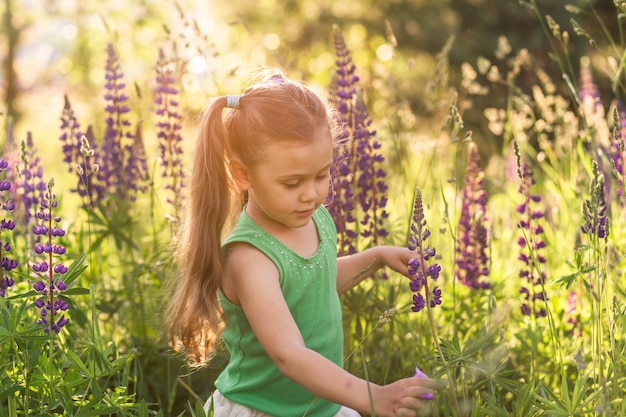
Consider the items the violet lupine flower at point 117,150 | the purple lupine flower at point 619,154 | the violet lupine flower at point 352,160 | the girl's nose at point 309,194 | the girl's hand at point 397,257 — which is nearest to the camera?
the purple lupine flower at point 619,154

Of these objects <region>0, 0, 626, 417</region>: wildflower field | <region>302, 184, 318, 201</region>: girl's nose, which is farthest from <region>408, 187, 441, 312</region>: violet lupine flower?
<region>302, 184, 318, 201</region>: girl's nose

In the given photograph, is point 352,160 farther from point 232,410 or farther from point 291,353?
point 291,353

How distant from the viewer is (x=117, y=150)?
147 inches

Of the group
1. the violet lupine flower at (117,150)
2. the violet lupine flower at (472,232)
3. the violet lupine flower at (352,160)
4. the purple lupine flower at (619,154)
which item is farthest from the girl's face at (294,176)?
the violet lupine flower at (117,150)

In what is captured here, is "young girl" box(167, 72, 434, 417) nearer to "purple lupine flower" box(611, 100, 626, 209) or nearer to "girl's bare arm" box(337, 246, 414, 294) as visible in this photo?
"girl's bare arm" box(337, 246, 414, 294)

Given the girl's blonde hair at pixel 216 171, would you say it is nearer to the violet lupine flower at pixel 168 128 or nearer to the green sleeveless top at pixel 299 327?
the green sleeveless top at pixel 299 327

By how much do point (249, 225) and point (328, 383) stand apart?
22.2 inches

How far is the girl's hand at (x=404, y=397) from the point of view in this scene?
180cm

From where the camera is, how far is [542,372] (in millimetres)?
2945

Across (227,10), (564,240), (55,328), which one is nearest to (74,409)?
(55,328)

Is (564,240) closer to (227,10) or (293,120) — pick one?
(293,120)

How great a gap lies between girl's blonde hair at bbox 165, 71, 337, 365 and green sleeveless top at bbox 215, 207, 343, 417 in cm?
7

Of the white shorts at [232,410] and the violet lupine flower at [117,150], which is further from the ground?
the violet lupine flower at [117,150]

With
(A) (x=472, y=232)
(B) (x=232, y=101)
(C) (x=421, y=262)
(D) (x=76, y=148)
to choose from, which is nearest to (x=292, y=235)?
(B) (x=232, y=101)
